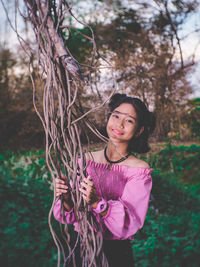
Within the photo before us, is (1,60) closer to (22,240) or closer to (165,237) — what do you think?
(22,240)

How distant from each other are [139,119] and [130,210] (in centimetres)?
51

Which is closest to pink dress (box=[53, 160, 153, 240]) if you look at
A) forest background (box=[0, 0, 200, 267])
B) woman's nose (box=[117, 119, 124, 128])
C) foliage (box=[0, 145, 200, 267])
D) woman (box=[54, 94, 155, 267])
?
woman (box=[54, 94, 155, 267])

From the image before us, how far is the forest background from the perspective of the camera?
279 centimetres

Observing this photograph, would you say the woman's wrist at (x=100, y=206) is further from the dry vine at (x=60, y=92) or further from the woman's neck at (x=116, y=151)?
the woman's neck at (x=116, y=151)

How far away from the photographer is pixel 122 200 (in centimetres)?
109

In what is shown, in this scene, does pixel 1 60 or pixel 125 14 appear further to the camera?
pixel 1 60

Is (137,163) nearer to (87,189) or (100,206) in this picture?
(100,206)

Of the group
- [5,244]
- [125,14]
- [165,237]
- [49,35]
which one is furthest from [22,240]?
[125,14]

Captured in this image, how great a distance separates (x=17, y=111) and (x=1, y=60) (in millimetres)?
1011

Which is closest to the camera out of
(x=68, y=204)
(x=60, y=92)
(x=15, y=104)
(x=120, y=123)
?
(x=60, y=92)

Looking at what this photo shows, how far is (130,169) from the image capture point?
125 centimetres

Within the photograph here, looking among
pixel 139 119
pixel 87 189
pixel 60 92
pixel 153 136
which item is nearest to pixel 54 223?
pixel 153 136

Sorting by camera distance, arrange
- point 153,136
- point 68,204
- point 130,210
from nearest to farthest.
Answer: point 68,204 < point 130,210 < point 153,136

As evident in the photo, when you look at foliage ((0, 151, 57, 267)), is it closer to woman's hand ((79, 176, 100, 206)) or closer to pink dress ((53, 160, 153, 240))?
pink dress ((53, 160, 153, 240))
